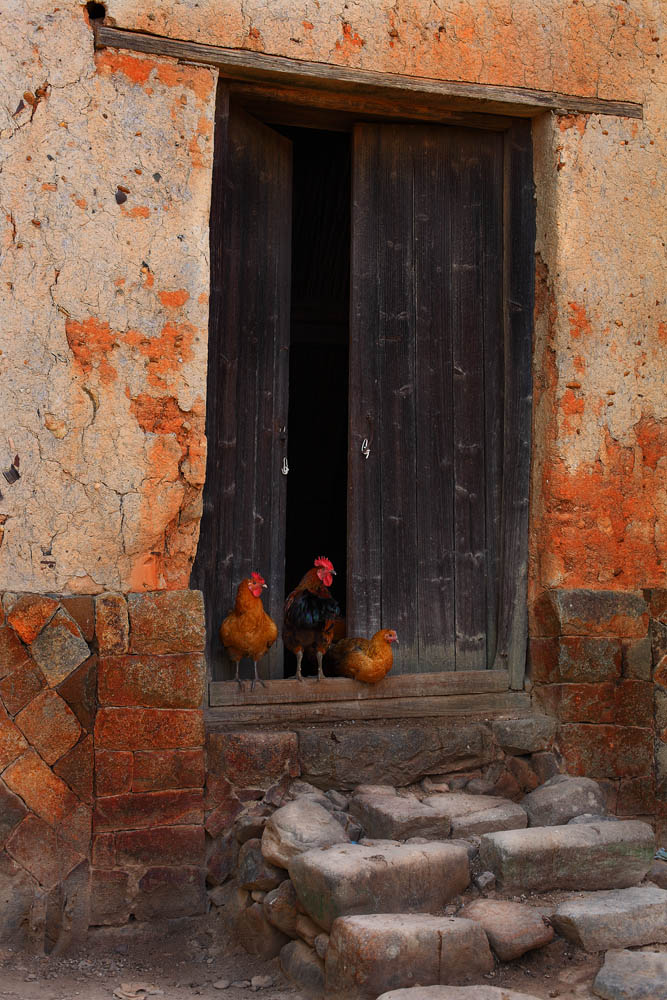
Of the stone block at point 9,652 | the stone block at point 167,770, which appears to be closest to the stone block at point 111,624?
the stone block at point 9,652

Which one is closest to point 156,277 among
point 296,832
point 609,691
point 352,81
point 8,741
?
point 352,81

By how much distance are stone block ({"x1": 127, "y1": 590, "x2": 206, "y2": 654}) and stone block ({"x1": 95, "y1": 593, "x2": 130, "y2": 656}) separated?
0.08 ft

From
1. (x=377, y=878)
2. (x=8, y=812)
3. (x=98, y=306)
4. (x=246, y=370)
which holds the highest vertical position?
(x=98, y=306)

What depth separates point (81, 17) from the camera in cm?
383

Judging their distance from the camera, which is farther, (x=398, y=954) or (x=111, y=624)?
(x=111, y=624)

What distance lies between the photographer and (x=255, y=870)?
12.0 feet

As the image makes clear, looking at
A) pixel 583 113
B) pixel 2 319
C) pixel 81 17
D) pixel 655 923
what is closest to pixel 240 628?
pixel 2 319

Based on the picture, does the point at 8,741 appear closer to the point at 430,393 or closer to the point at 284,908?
the point at 284,908

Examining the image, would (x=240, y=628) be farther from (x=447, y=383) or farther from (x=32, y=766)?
(x=447, y=383)

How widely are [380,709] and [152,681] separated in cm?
112

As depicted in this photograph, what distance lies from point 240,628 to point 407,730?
87 centimetres

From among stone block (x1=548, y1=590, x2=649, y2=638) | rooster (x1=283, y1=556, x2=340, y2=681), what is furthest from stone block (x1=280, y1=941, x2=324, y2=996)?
stone block (x1=548, y1=590, x2=649, y2=638)

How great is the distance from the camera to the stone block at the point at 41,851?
3.57 metres

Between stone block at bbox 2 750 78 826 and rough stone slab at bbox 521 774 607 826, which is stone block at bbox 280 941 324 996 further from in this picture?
rough stone slab at bbox 521 774 607 826
